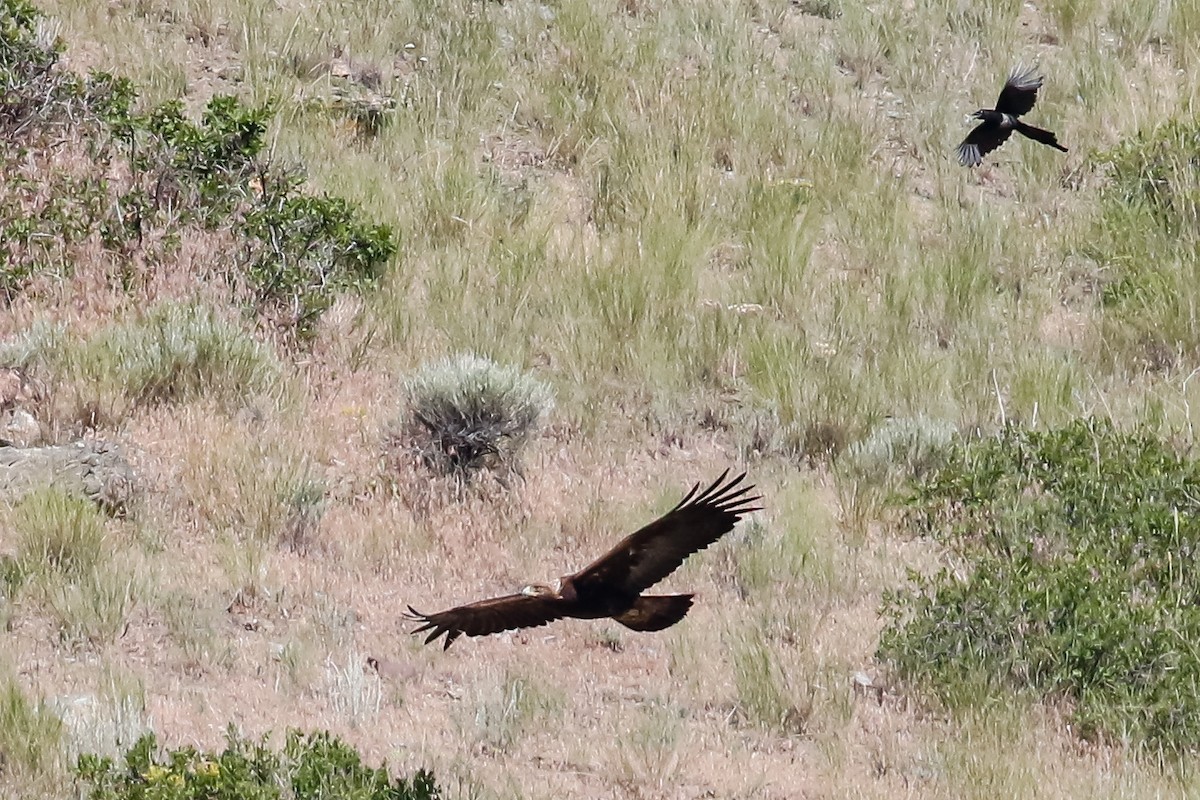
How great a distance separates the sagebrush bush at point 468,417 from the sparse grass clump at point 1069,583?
6.47 ft

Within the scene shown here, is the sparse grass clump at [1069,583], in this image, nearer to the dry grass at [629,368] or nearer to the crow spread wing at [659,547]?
the dry grass at [629,368]

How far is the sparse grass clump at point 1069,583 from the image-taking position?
7039mm

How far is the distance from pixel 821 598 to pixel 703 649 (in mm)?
778

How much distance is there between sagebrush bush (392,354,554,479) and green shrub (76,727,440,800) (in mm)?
3272

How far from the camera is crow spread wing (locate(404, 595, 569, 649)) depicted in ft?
16.0

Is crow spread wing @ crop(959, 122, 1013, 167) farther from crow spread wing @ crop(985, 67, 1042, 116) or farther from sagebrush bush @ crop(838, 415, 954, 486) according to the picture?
sagebrush bush @ crop(838, 415, 954, 486)

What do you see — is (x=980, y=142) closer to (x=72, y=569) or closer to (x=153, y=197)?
(x=153, y=197)

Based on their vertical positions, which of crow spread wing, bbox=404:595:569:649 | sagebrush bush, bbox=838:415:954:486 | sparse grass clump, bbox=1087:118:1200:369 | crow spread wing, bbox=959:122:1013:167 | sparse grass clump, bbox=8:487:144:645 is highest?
crow spread wing, bbox=404:595:569:649

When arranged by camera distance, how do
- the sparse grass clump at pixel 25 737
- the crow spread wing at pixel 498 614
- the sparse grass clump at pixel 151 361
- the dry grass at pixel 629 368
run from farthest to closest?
the sparse grass clump at pixel 151 361 → the dry grass at pixel 629 368 → the sparse grass clump at pixel 25 737 → the crow spread wing at pixel 498 614

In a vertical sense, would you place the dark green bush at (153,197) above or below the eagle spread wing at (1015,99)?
below

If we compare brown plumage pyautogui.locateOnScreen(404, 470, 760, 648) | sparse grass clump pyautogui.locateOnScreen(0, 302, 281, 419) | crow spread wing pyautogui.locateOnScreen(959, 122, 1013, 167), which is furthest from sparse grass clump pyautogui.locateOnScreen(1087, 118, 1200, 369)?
brown plumage pyautogui.locateOnScreen(404, 470, 760, 648)

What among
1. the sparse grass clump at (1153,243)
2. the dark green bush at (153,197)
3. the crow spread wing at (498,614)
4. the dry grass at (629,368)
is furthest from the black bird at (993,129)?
the crow spread wing at (498,614)

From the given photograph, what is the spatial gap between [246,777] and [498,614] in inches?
36.9

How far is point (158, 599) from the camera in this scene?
7.24m
